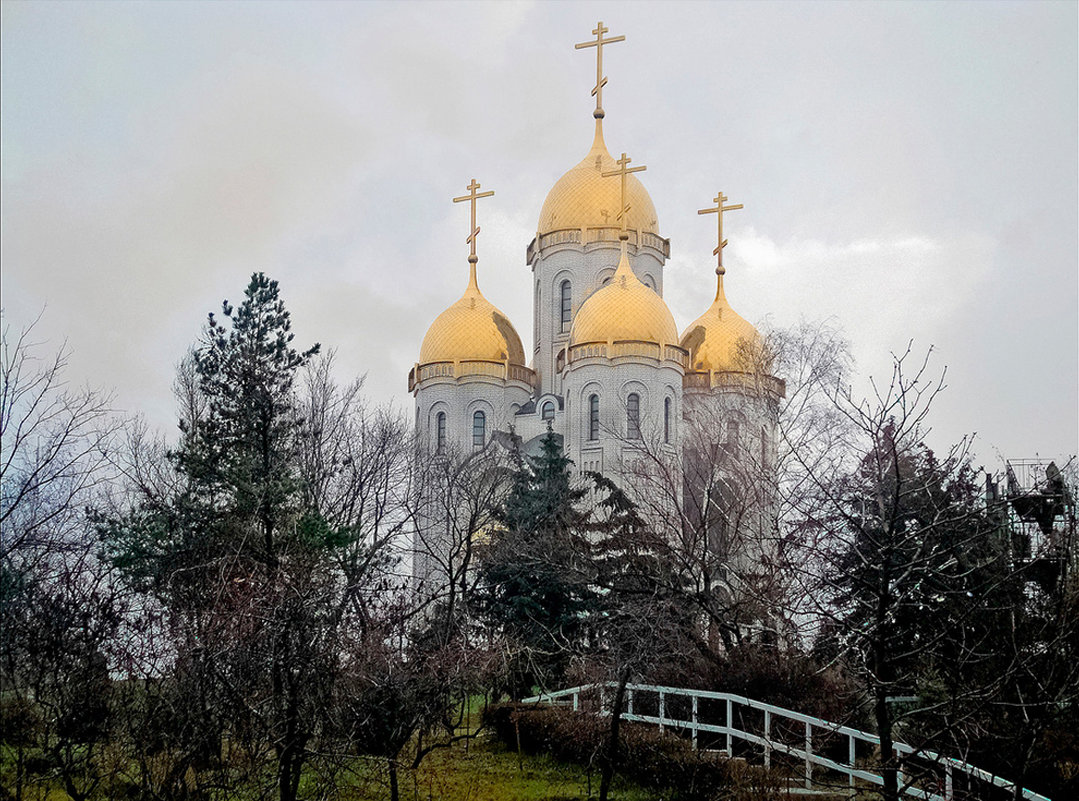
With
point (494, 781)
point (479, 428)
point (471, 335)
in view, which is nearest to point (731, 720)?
point (494, 781)

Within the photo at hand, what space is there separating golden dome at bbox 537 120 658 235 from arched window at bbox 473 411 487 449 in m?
7.36

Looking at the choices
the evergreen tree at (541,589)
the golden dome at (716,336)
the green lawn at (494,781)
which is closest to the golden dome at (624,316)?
the golden dome at (716,336)

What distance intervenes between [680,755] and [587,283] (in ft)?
92.0

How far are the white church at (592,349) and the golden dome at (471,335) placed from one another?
1.8 inches

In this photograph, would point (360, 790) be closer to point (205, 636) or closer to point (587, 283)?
point (205, 636)

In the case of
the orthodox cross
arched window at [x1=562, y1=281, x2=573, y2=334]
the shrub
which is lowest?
the shrub

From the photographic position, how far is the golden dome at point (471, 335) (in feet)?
129

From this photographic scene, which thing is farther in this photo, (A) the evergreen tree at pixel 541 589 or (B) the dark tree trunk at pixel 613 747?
(A) the evergreen tree at pixel 541 589

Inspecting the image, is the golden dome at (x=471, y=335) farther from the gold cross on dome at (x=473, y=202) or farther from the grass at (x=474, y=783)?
the grass at (x=474, y=783)

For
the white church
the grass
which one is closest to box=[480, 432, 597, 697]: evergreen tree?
the grass

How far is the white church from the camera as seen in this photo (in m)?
35.4

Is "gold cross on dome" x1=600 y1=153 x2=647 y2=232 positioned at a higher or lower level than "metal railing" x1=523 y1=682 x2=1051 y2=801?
higher

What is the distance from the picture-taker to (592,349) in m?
35.9

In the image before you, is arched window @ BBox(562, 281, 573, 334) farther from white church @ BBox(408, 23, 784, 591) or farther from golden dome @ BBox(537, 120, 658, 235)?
golden dome @ BBox(537, 120, 658, 235)
